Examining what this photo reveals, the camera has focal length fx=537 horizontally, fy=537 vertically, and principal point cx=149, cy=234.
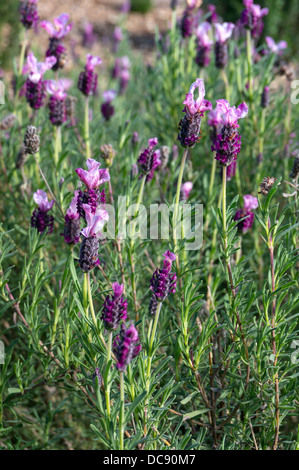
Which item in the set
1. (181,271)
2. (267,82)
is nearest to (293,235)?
(181,271)

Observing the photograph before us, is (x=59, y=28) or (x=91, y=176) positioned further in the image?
(x=59, y=28)

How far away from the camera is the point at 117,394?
→ 1268mm

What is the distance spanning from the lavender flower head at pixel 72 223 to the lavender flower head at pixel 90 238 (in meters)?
0.16

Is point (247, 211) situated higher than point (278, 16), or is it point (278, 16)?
point (278, 16)

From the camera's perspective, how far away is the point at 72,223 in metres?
1.35

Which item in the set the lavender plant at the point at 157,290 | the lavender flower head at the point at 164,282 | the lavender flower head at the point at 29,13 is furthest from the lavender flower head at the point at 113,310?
the lavender flower head at the point at 29,13

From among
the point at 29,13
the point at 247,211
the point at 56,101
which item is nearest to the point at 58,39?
the point at 29,13

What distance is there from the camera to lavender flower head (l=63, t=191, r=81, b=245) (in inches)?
52.3

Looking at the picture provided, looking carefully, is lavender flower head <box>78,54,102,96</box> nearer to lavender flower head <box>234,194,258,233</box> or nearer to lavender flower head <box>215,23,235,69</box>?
lavender flower head <box>215,23,235,69</box>

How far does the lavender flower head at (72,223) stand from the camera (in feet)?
4.36

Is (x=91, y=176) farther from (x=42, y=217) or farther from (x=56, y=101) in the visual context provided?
(x=56, y=101)

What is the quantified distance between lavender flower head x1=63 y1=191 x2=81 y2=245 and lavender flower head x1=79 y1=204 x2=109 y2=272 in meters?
0.16

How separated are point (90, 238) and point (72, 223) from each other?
182 mm

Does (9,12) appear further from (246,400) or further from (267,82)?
(246,400)
